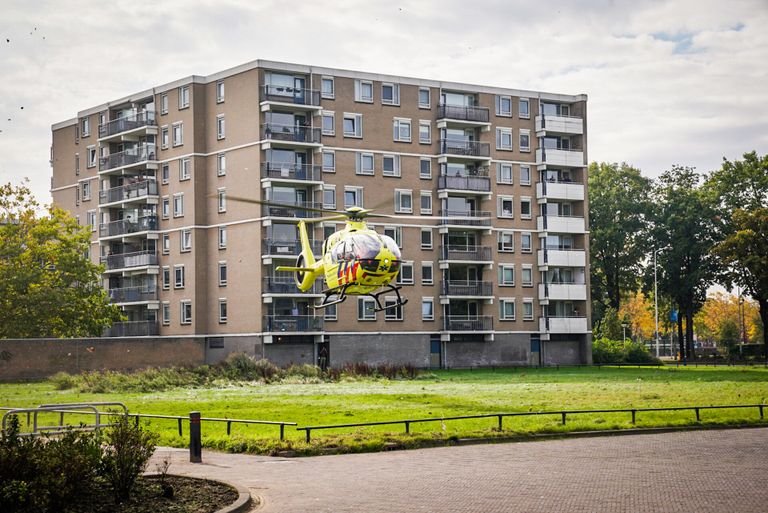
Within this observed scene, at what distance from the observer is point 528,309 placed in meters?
95.4

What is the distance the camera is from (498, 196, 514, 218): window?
94.2 meters

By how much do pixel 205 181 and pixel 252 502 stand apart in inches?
2751

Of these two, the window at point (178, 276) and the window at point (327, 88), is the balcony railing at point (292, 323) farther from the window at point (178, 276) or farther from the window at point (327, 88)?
the window at point (327, 88)

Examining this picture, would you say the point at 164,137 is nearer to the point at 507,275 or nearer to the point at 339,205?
the point at 339,205

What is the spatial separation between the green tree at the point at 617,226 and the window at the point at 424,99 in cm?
2887

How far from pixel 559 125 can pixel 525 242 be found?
36.9 ft

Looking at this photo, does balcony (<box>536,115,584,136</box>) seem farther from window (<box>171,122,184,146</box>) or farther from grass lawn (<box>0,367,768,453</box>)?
window (<box>171,122,184,146</box>)

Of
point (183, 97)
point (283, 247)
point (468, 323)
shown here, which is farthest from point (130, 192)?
point (468, 323)

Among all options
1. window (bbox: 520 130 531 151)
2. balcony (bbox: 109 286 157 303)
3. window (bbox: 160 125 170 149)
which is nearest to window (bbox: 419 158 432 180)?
window (bbox: 520 130 531 151)

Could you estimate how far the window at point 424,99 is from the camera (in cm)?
9075

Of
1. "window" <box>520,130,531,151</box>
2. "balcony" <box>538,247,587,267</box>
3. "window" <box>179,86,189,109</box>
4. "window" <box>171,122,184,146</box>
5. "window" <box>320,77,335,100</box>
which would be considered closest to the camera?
"window" <box>320,77,335,100</box>

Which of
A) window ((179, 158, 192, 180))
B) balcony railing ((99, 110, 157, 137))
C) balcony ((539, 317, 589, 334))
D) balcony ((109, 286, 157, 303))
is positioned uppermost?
balcony railing ((99, 110, 157, 137))

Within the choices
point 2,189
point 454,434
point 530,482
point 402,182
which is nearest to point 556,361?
point 402,182

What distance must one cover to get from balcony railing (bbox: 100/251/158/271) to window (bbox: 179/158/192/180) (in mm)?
7436
